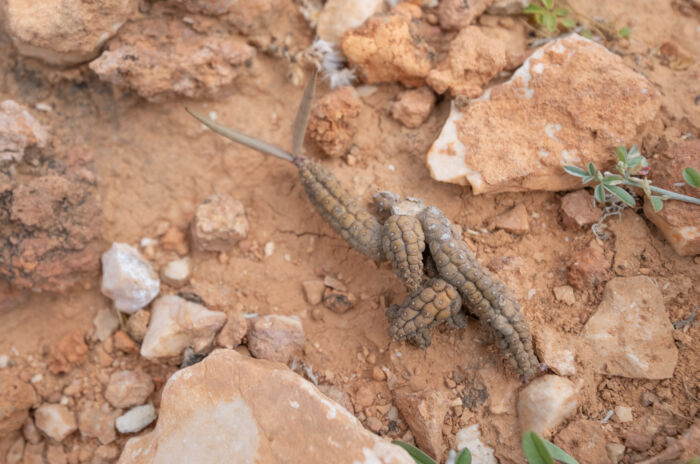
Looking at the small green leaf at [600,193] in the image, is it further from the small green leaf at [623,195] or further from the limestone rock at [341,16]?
the limestone rock at [341,16]

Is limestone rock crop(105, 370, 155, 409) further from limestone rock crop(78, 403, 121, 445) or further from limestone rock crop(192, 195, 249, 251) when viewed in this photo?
limestone rock crop(192, 195, 249, 251)

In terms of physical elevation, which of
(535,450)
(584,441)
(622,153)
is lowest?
(584,441)

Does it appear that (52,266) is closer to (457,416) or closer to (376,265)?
(376,265)

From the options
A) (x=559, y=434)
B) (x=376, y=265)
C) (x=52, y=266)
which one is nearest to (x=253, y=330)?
(x=376, y=265)

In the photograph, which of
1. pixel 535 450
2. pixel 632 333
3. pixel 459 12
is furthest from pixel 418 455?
pixel 459 12

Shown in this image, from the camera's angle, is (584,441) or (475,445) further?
(475,445)

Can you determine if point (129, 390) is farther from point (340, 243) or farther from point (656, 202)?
point (656, 202)
